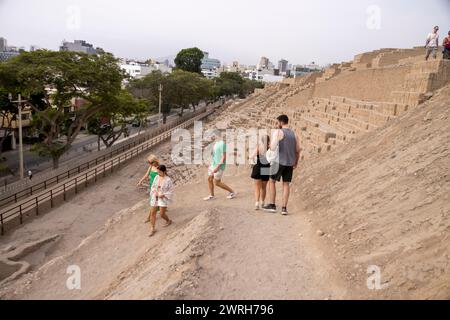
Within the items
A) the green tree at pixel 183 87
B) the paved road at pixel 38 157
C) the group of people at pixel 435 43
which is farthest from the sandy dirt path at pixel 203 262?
the green tree at pixel 183 87

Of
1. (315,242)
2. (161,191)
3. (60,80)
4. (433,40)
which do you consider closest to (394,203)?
(315,242)

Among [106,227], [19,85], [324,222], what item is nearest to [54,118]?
[19,85]

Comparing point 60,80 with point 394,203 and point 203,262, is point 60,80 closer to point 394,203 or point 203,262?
point 203,262

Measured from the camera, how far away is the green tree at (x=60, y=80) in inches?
661

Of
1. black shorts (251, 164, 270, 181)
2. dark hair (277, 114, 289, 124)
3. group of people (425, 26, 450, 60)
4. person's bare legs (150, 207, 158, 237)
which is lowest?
person's bare legs (150, 207, 158, 237)

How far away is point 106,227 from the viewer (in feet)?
27.5

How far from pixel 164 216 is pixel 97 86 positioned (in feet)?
45.2

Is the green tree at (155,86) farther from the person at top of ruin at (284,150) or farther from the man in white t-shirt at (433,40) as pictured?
the person at top of ruin at (284,150)

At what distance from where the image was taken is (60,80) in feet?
57.6

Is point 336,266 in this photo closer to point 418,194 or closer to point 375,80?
point 418,194

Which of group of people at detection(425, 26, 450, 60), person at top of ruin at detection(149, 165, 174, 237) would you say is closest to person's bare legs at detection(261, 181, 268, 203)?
person at top of ruin at detection(149, 165, 174, 237)

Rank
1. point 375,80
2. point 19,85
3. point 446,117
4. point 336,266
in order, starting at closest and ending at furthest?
point 336,266
point 446,117
point 375,80
point 19,85

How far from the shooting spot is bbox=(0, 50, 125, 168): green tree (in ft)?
55.1

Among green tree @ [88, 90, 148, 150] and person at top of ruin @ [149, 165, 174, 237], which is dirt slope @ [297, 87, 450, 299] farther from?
green tree @ [88, 90, 148, 150]
